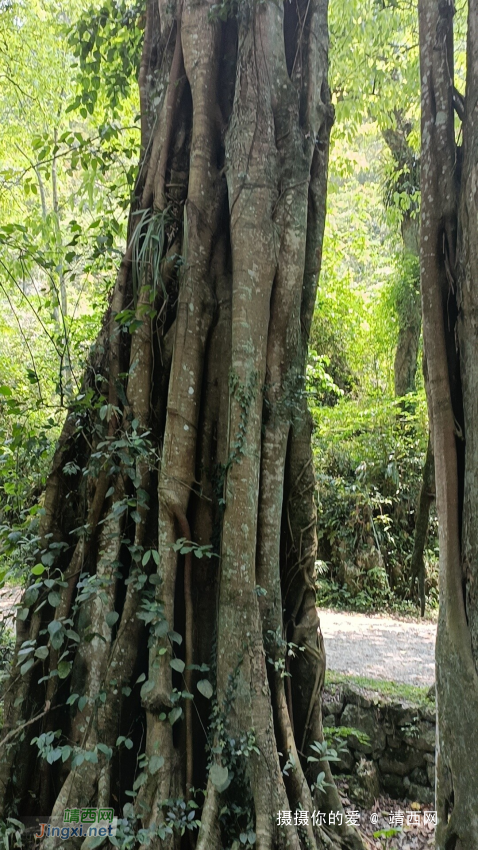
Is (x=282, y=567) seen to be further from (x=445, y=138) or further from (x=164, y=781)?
(x=445, y=138)

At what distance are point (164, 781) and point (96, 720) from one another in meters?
0.40

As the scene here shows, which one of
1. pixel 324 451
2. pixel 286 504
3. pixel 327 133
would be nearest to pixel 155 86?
pixel 327 133

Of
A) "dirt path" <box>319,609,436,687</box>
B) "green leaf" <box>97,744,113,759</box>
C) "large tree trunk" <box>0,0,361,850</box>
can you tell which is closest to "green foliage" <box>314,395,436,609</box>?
"dirt path" <box>319,609,436,687</box>

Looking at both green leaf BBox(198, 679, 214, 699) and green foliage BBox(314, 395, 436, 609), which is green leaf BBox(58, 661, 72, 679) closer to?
green leaf BBox(198, 679, 214, 699)

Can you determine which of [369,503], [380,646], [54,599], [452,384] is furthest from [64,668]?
[369,503]

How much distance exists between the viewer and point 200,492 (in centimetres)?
285

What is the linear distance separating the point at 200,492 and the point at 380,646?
139 inches

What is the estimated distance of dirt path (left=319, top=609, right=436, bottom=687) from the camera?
4629 millimetres

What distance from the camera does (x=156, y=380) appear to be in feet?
10.3

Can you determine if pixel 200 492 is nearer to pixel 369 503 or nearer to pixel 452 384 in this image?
pixel 452 384

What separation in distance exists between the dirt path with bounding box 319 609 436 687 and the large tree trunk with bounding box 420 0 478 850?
2.23 metres

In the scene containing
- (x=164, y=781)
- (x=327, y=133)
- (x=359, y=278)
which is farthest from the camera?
(x=359, y=278)

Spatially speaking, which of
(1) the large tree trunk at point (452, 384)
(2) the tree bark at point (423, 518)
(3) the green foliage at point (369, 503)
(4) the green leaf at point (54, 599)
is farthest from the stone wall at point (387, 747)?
(3) the green foliage at point (369, 503)

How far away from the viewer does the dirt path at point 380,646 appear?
182 inches
